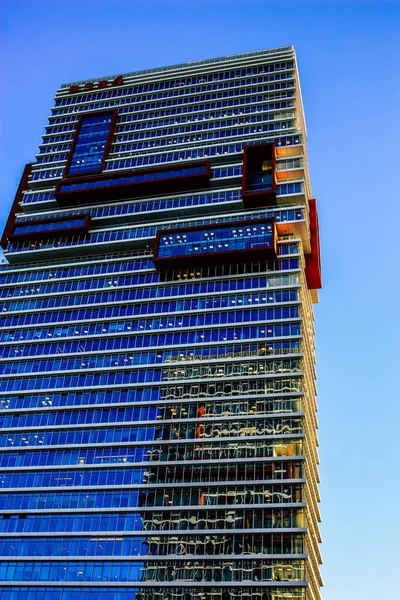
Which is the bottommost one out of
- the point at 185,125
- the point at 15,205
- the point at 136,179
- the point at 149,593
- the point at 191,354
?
the point at 149,593

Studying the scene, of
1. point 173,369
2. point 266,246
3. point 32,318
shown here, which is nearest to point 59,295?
point 32,318

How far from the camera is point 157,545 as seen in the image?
310ft

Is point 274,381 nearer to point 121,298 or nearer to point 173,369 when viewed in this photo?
point 173,369

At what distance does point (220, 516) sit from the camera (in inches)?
3701

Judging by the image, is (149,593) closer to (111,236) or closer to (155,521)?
(155,521)

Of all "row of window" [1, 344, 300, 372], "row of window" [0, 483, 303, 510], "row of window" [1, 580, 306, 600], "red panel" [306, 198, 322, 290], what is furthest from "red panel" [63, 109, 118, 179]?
"row of window" [1, 580, 306, 600]

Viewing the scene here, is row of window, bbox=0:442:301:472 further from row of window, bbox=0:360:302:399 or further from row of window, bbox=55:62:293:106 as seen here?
row of window, bbox=55:62:293:106

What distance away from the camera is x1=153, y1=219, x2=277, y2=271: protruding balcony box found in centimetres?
11531

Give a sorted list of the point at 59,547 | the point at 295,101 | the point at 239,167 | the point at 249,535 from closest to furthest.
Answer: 1. the point at 249,535
2. the point at 59,547
3. the point at 239,167
4. the point at 295,101

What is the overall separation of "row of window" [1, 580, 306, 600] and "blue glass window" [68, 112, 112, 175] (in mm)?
79338

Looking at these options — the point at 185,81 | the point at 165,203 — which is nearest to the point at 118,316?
the point at 165,203

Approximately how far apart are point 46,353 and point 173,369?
23.9 meters

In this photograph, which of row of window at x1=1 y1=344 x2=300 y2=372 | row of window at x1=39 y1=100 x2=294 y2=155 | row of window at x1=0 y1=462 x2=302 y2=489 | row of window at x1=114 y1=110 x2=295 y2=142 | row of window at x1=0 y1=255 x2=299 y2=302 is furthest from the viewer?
row of window at x1=39 y1=100 x2=294 y2=155

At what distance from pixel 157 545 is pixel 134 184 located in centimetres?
6672
